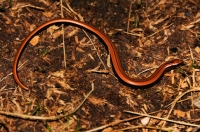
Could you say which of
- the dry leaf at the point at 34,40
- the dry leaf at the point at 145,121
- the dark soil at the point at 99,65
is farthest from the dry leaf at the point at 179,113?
the dry leaf at the point at 34,40

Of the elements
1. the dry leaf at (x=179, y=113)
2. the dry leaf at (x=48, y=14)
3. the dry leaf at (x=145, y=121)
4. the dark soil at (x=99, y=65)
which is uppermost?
the dry leaf at (x=48, y=14)

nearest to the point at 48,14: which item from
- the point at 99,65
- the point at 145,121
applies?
the point at 99,65

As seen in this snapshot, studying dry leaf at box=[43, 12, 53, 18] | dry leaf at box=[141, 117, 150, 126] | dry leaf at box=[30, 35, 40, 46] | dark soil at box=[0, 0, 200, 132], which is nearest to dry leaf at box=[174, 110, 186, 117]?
dark soil at box=[0, 0, 200, 132]

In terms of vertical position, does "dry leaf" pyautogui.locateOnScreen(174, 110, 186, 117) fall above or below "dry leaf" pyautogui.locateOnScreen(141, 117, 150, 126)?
above

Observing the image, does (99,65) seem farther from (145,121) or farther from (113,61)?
(145,121)

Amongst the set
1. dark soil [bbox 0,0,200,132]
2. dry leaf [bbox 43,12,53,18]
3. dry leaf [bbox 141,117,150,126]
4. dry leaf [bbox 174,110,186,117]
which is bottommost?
dry leaf [bbox 141,117,150,126]

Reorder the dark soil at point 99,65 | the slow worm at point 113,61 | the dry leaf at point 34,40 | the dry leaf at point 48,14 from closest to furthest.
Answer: the dark soil at point 99,65 → the slow worm at point 113,61 → the dry leaf at point 34,40 → the dry leaf at point 48,14

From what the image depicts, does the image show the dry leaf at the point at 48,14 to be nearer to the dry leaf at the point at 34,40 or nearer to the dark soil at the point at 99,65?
the dark soil at the point at 99,65

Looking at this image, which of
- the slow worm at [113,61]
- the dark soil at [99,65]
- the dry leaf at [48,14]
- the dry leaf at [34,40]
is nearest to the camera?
the dark soil at [99,65]

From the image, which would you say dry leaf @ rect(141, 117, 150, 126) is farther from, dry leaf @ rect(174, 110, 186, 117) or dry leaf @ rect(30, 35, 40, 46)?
dry leaf @ rect(30, 35, 40, 46)

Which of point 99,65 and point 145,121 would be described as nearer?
point 145,121

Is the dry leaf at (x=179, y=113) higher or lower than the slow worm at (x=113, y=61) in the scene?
lower

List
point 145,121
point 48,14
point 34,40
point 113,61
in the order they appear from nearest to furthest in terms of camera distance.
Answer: point 145,121
point 113,61
point 34,40
point 48,14
